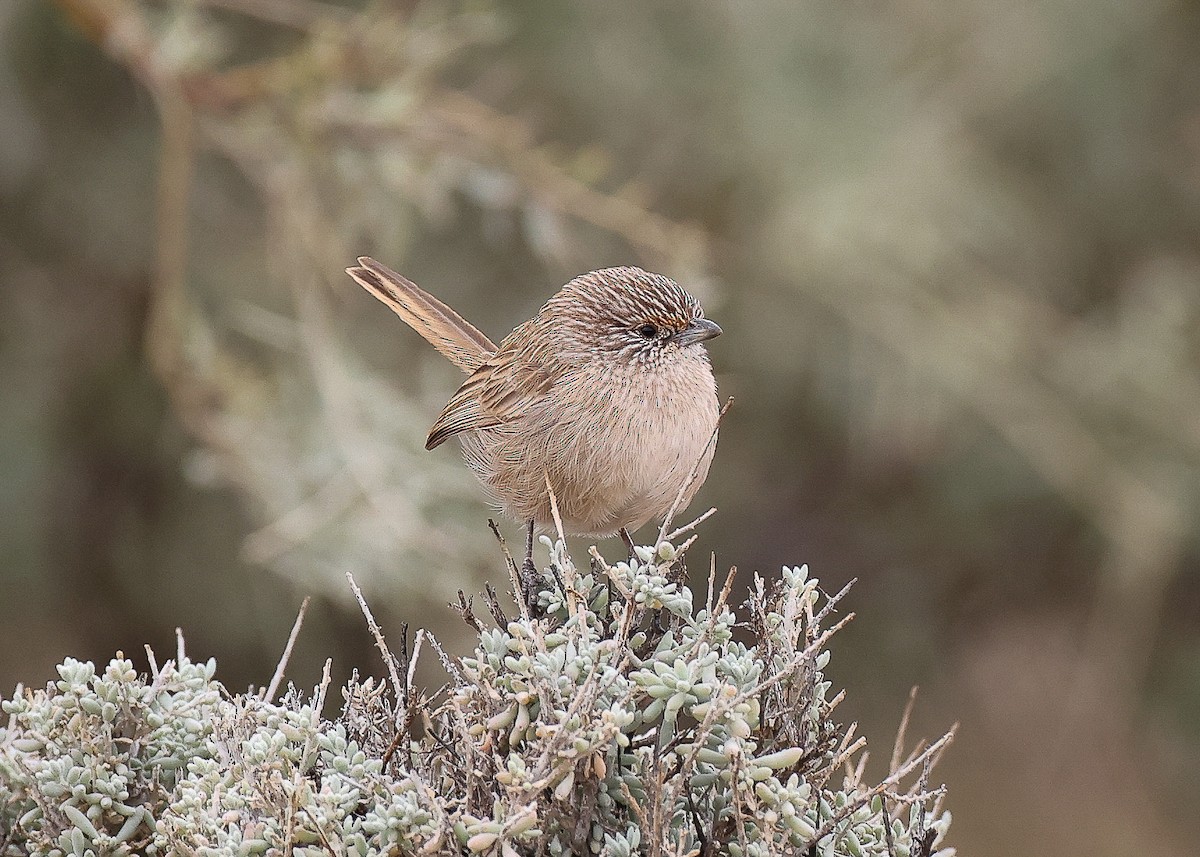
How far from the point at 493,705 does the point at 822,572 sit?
765 cm

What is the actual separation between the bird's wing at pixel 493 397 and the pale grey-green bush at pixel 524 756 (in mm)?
1256

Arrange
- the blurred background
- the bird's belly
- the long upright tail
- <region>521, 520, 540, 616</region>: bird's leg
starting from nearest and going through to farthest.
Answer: <region>521, 520, 540, 616</region>: bird's leg
the bird's belly
the long upright tail
the blurred background

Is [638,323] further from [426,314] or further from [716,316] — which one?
[716,316]

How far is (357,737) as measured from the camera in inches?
86.6

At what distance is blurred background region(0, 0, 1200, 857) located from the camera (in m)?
5.18

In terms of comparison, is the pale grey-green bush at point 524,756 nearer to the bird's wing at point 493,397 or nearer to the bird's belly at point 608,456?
the bird's belly at point 608,456

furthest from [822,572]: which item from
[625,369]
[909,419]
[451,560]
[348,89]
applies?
[625,369]

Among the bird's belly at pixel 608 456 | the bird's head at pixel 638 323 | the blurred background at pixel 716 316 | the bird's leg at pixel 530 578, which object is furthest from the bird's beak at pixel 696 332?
the blurred background at pixel 716 316

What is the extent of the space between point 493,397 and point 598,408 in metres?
0.48

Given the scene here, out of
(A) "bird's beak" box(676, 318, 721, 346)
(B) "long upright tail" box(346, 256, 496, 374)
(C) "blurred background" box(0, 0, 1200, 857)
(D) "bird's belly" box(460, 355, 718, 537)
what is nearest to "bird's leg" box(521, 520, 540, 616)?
(D) "bird's belly" box(460, 355, 718, 537)

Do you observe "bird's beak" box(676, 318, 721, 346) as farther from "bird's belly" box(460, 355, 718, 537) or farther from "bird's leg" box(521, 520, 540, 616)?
"bird's leg" box(521, 520, 540, 616)

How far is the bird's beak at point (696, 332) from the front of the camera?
135 inches

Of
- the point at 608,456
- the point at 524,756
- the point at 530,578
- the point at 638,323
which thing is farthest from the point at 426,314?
the point at 524,756

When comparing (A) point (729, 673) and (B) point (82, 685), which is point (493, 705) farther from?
(B) point (82, 685)
